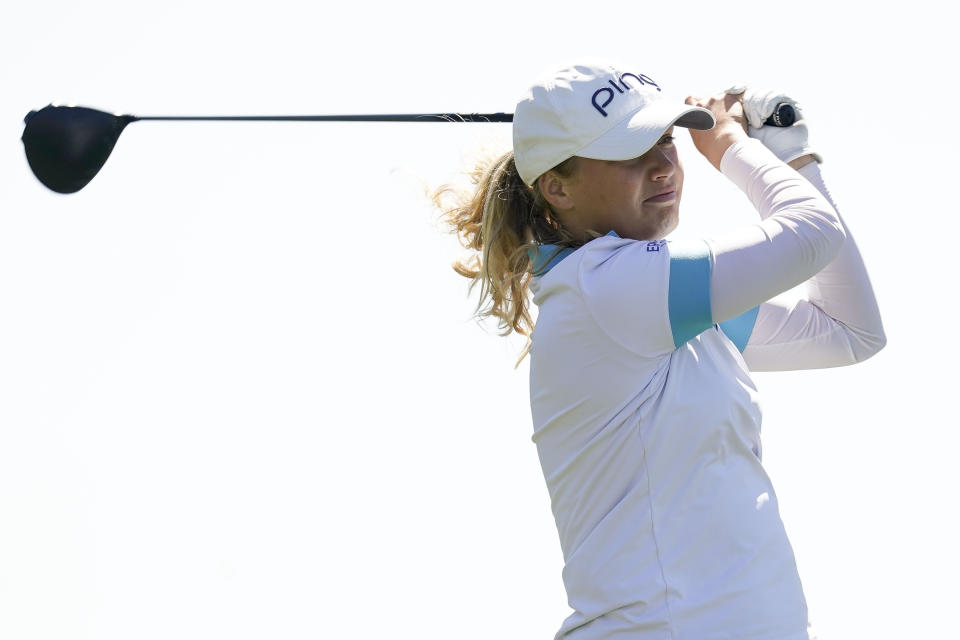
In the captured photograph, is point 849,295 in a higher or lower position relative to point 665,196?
lower

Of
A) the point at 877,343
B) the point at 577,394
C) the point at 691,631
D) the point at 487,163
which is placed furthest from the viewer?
the point at 487,163

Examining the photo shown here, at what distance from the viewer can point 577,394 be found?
186cm

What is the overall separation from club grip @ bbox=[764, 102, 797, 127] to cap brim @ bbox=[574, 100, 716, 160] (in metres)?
0.24

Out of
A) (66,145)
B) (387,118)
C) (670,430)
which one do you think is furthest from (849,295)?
(66,145)

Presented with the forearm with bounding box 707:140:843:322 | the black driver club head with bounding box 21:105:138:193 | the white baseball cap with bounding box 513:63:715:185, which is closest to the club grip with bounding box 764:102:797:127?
the white baseball cap with bounding box 513:63:715:185

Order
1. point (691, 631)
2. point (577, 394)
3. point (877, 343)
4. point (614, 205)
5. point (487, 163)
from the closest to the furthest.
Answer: point (691, 631) < point (577, 394) < point (614, 205) < point (877, 343) < point (487, 163)

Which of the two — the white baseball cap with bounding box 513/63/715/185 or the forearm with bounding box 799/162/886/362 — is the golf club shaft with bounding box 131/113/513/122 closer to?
the white baseball cap with bounding box 513/63/715/185

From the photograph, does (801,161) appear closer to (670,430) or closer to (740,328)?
(740,328)

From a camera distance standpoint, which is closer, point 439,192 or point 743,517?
point 743,517

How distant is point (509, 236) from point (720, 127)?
419mm

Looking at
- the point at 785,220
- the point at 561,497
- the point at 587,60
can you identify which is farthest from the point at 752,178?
the point at 561,497

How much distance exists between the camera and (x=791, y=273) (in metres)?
1.77

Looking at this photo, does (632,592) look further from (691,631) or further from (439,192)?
(439,192)

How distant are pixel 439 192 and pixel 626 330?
0.77 metres
